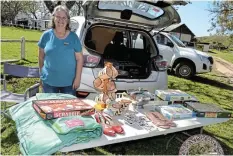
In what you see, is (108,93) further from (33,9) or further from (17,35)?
(33,9)

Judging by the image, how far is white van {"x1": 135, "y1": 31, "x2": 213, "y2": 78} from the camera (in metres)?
9.14

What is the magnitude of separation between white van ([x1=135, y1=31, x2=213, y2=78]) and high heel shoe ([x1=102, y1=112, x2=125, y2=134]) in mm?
7150

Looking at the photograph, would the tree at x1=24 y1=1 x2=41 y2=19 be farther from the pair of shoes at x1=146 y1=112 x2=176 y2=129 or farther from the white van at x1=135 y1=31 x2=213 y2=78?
the pair of shoes at x1=146 y1=112 x2=176 y2=129

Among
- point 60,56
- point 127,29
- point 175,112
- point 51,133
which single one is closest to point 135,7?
point 127,29

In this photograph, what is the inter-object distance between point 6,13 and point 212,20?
49497 millimetres

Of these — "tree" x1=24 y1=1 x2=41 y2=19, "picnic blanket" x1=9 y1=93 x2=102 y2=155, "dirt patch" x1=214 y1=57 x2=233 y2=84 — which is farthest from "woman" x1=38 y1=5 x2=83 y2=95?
"tree" x1=24 y1=1 x2=41 y2=19

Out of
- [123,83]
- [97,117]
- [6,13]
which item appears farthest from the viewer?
[6,13]

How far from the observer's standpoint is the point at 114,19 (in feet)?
13.2

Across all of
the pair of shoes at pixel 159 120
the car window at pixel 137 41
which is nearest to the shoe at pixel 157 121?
the pair of shoes at pixel 159 120

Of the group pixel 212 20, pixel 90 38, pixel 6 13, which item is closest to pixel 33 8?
pixel 6 13

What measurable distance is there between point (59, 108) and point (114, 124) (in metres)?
0.53

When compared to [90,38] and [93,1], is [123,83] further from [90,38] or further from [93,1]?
[93,1]

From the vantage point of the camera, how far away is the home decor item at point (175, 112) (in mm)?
2654

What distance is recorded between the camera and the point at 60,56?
120 inches
